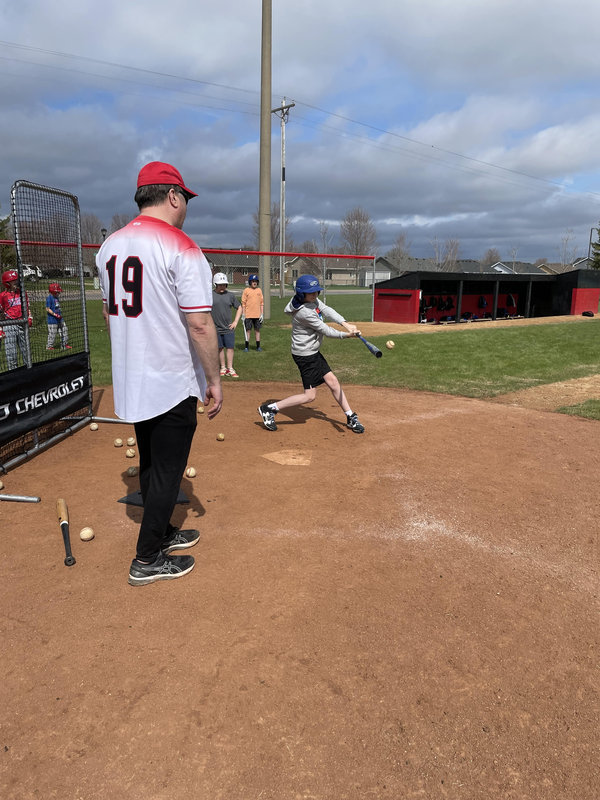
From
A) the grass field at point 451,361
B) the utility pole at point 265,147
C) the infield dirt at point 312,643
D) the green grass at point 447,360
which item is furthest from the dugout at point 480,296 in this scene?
the infield dirt at point 312,643

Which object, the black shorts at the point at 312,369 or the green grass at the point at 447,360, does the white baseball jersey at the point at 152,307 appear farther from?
the green grass at the point at 447,360

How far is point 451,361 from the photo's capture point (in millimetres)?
13297

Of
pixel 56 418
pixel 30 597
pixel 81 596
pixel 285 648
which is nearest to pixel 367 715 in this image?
pixel 285 648

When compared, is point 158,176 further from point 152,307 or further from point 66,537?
point 66,537

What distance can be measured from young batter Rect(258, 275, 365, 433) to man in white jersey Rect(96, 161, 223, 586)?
11.1ft

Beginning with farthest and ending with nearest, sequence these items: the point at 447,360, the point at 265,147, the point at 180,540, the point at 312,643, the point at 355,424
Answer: the point at 265,147 < the point at 447,360 < the point at 355,424 < the point at 180,540 < the point at 312,643

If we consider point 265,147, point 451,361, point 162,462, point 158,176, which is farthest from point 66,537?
point 265,147

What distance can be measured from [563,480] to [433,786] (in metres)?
3.93

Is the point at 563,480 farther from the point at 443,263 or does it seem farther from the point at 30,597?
the point at 443,263

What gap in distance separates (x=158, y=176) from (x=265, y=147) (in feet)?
67.8

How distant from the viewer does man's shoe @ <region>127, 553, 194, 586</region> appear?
3.41m

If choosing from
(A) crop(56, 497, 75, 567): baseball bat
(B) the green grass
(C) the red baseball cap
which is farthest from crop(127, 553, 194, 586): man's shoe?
(B) the green grass

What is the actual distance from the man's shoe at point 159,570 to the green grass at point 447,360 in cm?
707

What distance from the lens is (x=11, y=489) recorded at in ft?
16.6
